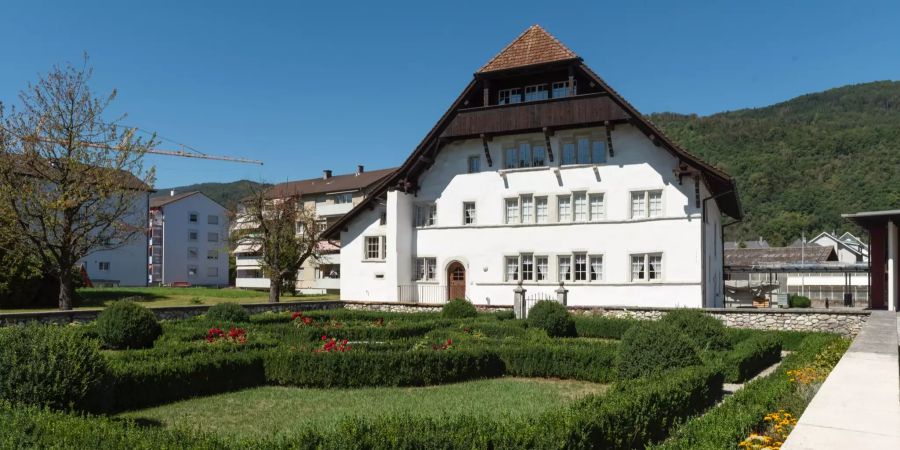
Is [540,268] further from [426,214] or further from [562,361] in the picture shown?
[562,361]

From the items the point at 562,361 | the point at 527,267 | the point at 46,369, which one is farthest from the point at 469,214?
the point at 46,369

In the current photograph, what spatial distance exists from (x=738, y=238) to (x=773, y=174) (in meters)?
11.3

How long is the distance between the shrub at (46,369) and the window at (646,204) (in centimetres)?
2416

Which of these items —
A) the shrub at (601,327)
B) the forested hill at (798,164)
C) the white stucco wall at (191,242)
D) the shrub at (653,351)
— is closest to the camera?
the shrub at (653,351)

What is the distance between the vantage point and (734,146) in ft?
365

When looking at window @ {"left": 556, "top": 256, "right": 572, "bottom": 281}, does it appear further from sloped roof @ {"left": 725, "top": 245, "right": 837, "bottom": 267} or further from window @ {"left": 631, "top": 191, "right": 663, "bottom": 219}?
sloped roof @ {"left": 725, "top": 245, "right": 837, "bottom": 267}

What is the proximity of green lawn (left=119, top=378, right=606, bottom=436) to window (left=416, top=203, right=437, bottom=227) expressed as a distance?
2052 centimetres

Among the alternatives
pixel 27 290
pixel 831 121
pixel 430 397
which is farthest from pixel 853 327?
pixel 831 121

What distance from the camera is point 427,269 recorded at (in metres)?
34.2

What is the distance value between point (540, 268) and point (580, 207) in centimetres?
346

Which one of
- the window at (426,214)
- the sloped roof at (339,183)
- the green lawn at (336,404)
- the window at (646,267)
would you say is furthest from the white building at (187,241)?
the green lawn at (336,404)

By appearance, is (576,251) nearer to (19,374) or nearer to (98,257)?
(19,374)

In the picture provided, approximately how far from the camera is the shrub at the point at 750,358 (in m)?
13.8

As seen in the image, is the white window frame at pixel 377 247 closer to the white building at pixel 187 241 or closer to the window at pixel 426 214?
the window at pixel 426 214
